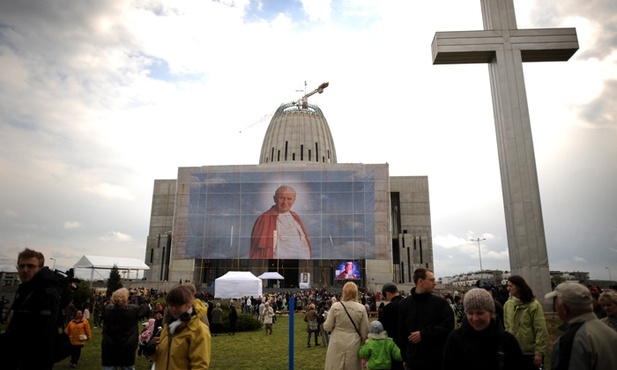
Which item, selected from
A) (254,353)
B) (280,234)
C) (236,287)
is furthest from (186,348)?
(280,234)

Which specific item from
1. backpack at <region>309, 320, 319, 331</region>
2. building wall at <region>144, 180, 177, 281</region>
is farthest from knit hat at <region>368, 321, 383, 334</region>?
building wall at <region>144, 180, 177, 281</region>

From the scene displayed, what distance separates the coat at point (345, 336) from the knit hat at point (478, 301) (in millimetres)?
2085

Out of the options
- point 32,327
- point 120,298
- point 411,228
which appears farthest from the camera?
point 411,228

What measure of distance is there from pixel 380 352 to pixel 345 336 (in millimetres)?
497

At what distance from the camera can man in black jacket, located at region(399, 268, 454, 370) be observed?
4324 mm

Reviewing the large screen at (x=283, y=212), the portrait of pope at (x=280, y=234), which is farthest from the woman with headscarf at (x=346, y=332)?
the portrait of pope at (x=280, y=234)

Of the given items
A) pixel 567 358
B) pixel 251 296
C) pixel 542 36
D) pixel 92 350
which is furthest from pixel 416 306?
pixel 251 296

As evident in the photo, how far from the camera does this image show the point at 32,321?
357 cm

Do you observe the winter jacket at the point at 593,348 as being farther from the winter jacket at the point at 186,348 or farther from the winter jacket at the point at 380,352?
the winter jacket at the point at 186,348

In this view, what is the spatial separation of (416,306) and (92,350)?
11.4 meters

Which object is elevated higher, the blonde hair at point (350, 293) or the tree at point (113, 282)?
the tree at point (113, 282)

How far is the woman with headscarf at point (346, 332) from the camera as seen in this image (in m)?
4.82

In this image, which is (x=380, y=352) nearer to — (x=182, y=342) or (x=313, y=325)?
(x=182, y=342)

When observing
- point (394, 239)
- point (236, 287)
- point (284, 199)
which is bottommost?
point (236, 287)
